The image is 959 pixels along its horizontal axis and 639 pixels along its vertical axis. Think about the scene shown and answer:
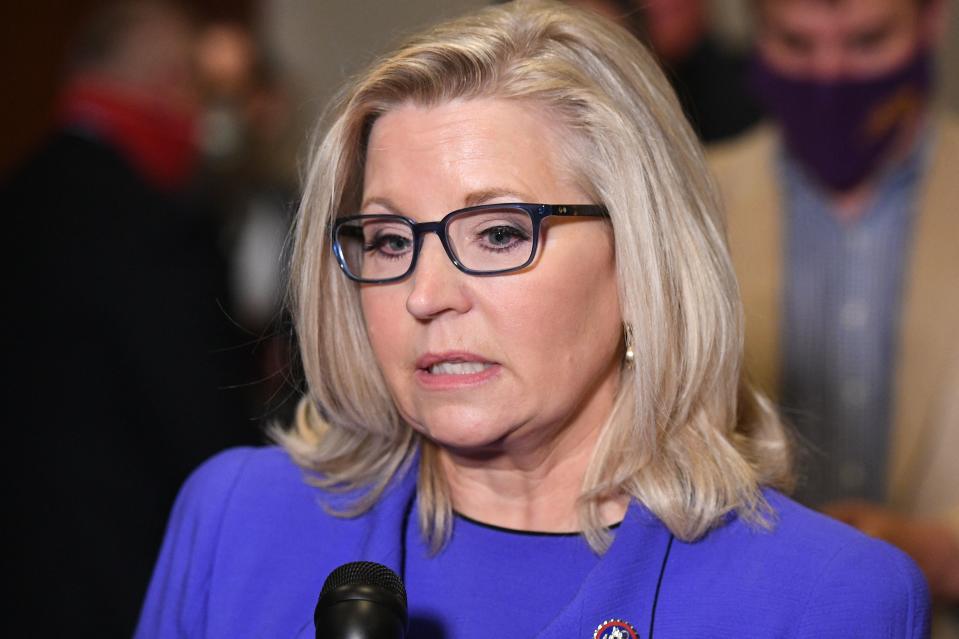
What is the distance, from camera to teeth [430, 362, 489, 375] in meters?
1.67

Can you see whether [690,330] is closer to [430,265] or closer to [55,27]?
[430,265]

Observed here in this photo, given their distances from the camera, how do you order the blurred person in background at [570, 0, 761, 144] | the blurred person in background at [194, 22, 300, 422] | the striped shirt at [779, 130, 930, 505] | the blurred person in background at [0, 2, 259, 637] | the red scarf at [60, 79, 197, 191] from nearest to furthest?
1. the striped shirt at [779, 130, 930, 505]
2. the blurred person in background at [0, 2, 259, 637]
3. the red scarf at [60, 79, 197, 191]
4. the blurred person in background at [570, 0, 761, 144]
5. the blurred person in background at [194, 22, 300, 422]

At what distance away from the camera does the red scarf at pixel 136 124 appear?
347cm

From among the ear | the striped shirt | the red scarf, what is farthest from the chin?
the red scarf

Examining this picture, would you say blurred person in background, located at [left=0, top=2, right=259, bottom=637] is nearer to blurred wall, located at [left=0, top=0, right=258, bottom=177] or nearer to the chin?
the chin

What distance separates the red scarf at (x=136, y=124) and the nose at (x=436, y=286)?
6.73ft

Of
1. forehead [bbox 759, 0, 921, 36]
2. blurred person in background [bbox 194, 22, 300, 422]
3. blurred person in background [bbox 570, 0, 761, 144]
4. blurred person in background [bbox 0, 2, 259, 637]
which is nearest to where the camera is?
forehead [bbox 759, 0, 921, 36]

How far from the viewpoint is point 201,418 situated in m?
3.17

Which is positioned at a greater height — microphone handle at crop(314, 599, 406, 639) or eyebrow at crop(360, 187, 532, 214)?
eyebrow at crop(360, 187, 532, 214)

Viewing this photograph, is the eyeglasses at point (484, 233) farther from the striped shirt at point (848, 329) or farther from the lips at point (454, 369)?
the striped shirt at point (848, 329)

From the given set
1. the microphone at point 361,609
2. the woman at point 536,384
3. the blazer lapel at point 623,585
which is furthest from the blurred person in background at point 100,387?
the microphone at point 361,609

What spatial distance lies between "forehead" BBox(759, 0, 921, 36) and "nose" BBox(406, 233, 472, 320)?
5.00 feet

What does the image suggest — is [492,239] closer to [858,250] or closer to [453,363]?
[453,363]

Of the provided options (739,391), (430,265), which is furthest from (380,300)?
(739,391)
